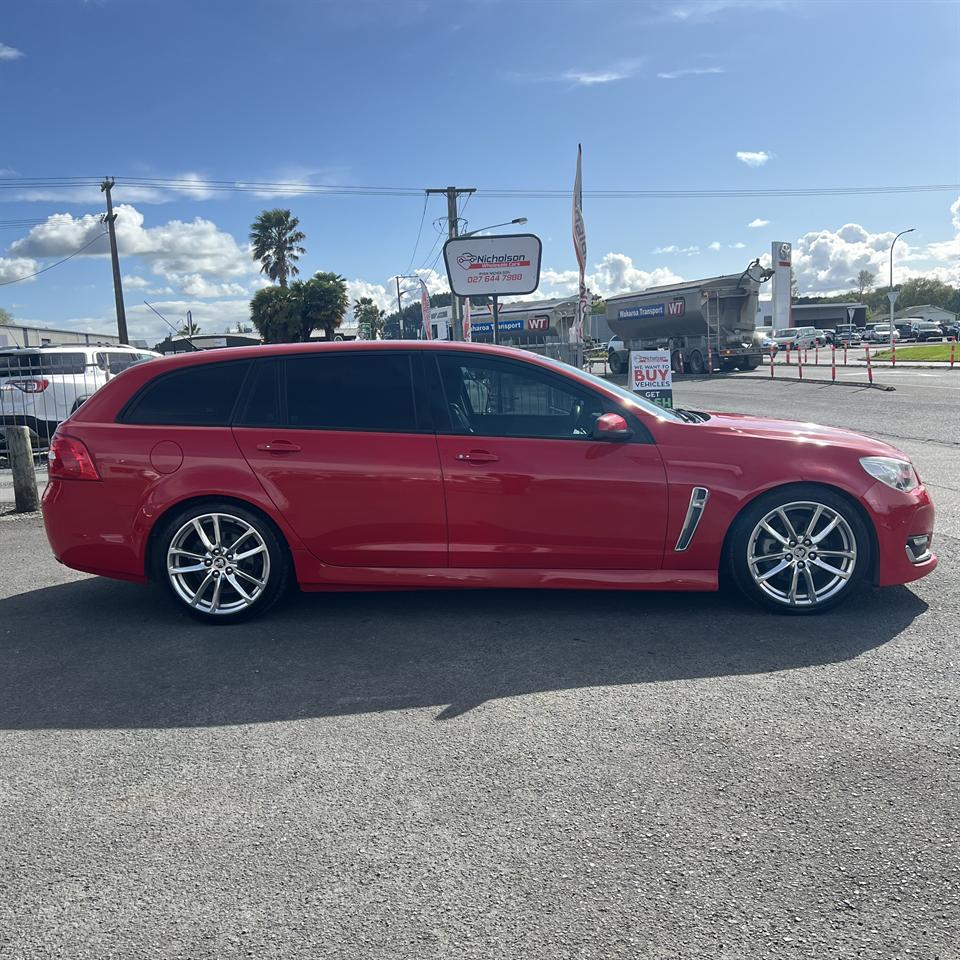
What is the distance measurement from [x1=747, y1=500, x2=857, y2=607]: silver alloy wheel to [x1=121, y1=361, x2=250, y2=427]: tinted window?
120 inches

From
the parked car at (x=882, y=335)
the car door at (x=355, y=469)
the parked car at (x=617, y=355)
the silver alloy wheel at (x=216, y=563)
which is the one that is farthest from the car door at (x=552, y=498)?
the parked car at (x=882, y=335)

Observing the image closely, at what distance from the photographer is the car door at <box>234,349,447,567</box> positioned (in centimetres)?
479

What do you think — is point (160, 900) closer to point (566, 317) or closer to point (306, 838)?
point (306, 838)

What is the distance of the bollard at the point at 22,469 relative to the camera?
28.0 feet

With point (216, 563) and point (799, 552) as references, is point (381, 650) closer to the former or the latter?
point (216, 563)

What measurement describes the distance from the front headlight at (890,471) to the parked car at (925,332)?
70715 mm

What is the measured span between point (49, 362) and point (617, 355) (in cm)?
2879

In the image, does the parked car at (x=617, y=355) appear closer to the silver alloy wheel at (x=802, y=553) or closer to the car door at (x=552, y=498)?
the silver alloy wheel at (x=802, y=553)

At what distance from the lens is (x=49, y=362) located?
Result: 39.4 feet

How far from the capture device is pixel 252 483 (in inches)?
191

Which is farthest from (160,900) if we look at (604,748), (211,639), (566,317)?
(566,317)

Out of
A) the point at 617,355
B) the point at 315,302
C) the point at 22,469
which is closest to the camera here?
the point at 22,469

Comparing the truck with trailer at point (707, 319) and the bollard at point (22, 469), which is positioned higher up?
the truck with trailer at point (707, 319)

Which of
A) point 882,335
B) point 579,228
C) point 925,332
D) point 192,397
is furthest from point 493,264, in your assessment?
point 882,335
